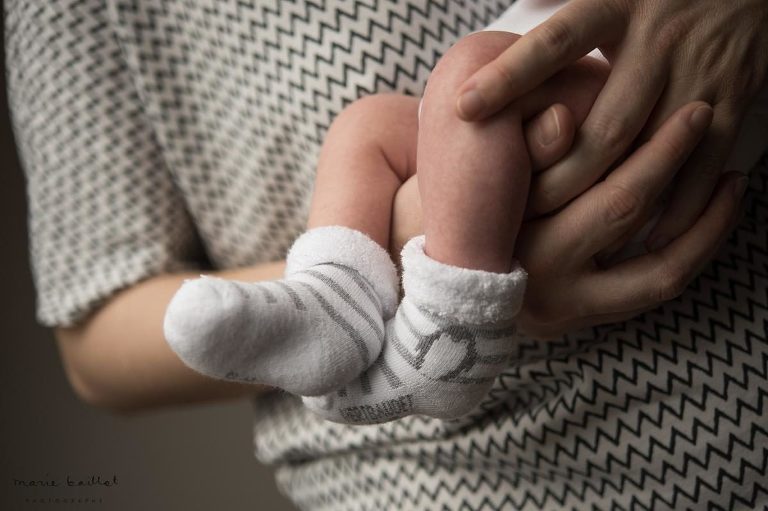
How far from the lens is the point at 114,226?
2.31 ft

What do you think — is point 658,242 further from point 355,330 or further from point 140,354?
point 140,354

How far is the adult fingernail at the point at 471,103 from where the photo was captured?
0.41 metres

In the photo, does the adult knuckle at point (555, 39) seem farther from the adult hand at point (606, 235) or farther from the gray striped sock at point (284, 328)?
the gray striped sock at point (284, 328)

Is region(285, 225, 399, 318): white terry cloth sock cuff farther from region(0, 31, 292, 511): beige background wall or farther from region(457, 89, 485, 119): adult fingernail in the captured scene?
region(0, 31, 292, 511): beige background wall

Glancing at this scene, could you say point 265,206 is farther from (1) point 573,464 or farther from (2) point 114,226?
(1) point 573,464

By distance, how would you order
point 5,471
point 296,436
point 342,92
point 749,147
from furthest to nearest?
point 5,471
point 296,436
point 342,92
point 749,147

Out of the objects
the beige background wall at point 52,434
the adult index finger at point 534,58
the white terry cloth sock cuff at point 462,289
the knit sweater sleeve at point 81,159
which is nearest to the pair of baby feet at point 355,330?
the white terry cloth sock cuff at point 462,289

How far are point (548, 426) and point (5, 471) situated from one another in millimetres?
679

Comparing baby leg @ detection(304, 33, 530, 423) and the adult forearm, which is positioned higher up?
baby leg @ detection(304, 33, 530, 423)

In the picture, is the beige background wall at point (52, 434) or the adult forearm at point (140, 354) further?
the beige background wall at point (52, 434)

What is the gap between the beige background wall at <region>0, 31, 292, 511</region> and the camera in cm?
87

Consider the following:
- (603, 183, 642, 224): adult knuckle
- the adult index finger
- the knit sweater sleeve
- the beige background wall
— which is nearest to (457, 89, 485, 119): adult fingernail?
the adult index finger

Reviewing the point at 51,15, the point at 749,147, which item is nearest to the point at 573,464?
the point at 749,147

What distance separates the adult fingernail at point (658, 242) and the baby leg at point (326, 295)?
0.63 ft
